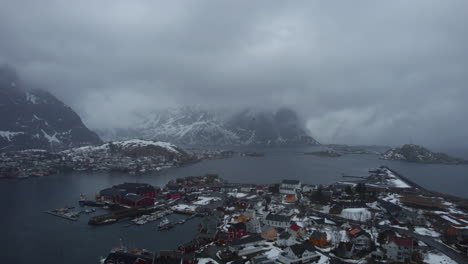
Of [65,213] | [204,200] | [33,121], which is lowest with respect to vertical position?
[65,213]

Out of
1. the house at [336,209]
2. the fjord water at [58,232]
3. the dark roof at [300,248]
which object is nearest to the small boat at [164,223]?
the fjord water at [58,232]

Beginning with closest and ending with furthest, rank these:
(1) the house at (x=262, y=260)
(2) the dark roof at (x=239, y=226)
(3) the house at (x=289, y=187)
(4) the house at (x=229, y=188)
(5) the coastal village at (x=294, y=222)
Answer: (1) the house at (x=262, y=260)
(5) the coastal village at (x=294, y=222)
(2) the dark roof at (x=239, y=226)
(3) the house at (x=289, y=187)
(4) the house at (x=229, y=188)

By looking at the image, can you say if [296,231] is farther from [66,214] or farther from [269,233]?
[66,214]

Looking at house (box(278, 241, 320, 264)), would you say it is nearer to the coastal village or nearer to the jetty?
the coastal village

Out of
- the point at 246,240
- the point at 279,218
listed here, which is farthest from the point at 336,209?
the point at 246,240

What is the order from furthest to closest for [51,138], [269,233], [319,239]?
[51,138] → [269,233] → [319,239]

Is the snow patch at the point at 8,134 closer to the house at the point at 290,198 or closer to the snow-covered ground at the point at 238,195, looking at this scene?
the snow-covered ground at the point at 238,195
